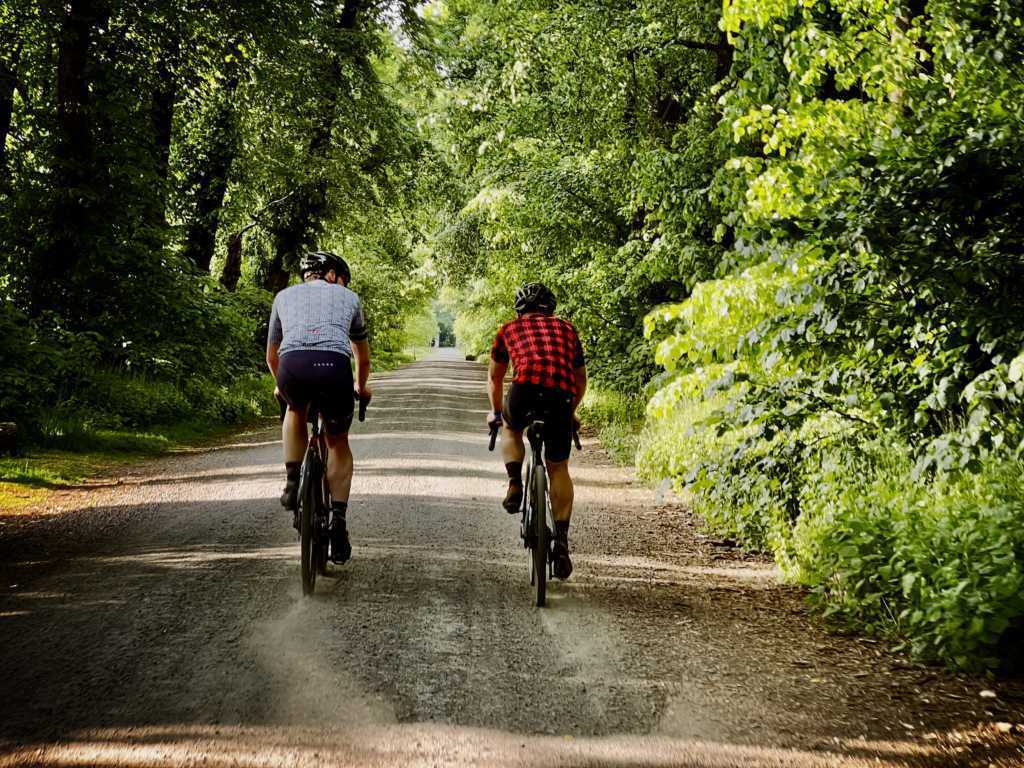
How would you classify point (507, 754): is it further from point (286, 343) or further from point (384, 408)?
point (384, 408)

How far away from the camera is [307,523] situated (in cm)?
500

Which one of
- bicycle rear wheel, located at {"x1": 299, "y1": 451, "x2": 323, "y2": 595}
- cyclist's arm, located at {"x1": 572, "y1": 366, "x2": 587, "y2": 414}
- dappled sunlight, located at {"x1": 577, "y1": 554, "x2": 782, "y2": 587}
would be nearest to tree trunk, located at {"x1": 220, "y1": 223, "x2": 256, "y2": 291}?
dappled sunlight, located at {"x1": 577, "y1": 554, "x2": 782, "y2": 587}

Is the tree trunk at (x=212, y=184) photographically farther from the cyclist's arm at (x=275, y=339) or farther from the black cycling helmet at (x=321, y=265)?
the cyclist's arm at (x=275, y=339)

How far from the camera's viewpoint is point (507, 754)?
10.6 ft

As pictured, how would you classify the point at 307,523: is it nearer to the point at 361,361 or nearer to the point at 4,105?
the point at 361,361

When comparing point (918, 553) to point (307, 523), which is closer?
point (918, 553)

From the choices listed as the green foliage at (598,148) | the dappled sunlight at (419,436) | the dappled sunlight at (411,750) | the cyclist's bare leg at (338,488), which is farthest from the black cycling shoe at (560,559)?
the dappled sunlight at (419,436)

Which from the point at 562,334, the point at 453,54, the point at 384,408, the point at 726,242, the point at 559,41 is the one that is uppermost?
the point at 453,54

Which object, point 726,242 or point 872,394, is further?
point 726,242

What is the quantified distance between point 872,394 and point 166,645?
4853 mm

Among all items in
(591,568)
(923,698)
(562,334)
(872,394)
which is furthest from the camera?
(591,568)

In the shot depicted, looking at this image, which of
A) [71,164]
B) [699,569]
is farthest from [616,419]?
[71,164]

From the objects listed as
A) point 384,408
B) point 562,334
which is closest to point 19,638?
point 562,334

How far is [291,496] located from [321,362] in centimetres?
86
